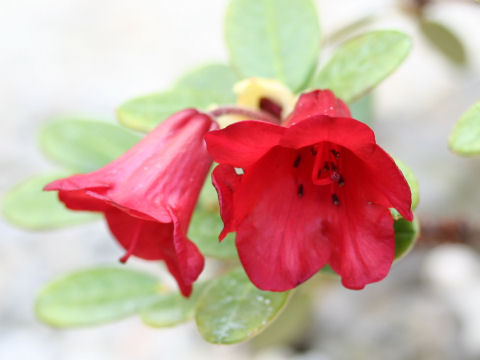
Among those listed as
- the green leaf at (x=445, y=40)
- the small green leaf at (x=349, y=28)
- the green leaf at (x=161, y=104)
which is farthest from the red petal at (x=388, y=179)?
the green leaf at (x=445, y=40)

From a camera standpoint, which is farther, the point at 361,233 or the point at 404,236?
the point at 404,236

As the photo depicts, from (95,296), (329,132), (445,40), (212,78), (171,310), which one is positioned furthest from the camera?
(445,40)

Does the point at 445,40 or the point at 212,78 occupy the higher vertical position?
the point at 212,78

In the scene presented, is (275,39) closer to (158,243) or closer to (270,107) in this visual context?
(270,107)

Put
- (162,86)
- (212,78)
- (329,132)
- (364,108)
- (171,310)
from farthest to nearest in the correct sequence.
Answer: (162,86) → (364,108) → (212,78) → (171,310) → (329,132)

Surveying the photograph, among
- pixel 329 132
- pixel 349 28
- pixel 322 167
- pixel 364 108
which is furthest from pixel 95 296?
pixel 349 28

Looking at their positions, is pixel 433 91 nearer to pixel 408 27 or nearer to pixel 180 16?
pixel 408 27

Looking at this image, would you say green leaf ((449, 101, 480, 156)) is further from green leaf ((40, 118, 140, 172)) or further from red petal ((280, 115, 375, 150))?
green leaf ((40, 118, 140, 172))

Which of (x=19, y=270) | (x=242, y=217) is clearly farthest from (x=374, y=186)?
(x=19, y=270)
